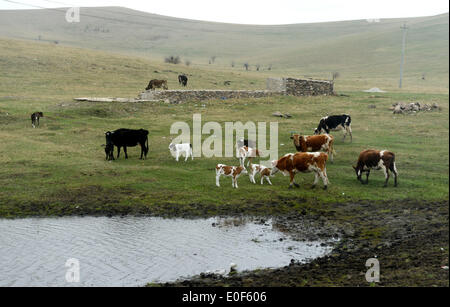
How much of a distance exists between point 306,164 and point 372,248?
5.52m

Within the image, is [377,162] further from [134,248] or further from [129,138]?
[129,138]

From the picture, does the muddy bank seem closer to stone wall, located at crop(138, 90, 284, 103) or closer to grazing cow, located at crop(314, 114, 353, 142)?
grazing cow, located at crop(314, 114, 353, 142)

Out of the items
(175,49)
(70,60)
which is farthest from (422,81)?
(175,49)

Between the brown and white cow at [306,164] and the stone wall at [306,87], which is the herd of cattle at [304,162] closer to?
the brown and white cow at [306,164]

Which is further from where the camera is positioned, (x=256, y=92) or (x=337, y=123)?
(x=256, y=92)

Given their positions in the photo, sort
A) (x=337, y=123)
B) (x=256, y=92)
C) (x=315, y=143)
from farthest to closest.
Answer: (x=256, y=92)
(x=337, y=123)
(x=315, y=143)

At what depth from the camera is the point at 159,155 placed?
850 inches

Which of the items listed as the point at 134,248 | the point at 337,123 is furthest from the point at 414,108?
the point at 134,248

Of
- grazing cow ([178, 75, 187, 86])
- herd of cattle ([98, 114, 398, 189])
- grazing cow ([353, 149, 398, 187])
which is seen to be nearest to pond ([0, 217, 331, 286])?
herd of cattle ([98, 114, 398, 189])

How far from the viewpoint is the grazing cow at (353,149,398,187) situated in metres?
16.3

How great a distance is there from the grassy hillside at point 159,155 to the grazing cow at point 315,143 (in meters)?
0.75

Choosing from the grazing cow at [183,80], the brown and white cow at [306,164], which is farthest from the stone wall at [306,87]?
the brown and white cow at [306,164]

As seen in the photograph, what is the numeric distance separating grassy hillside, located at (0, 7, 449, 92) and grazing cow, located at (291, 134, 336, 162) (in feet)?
145

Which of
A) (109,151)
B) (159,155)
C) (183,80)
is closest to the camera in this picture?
(109,151)
